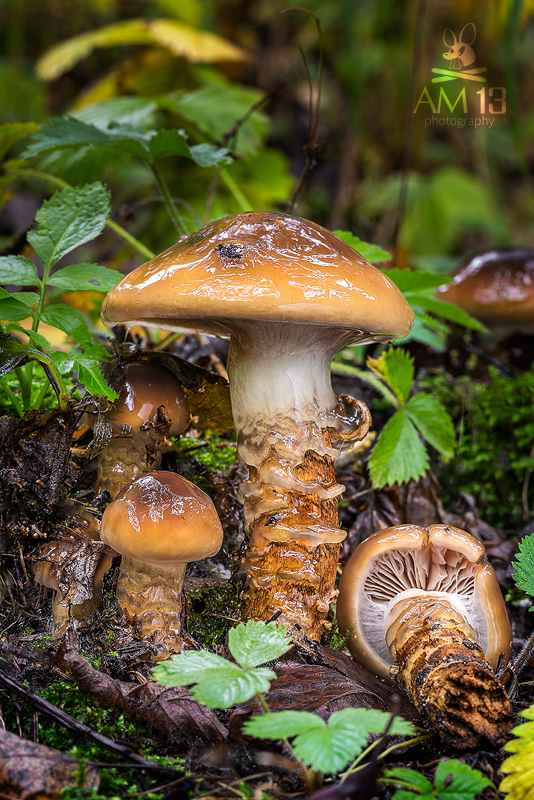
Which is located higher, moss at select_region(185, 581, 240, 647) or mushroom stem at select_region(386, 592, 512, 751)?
mushroom stem at select_region(386, 592, 512, 751)

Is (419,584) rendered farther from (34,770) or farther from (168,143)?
(168,143)

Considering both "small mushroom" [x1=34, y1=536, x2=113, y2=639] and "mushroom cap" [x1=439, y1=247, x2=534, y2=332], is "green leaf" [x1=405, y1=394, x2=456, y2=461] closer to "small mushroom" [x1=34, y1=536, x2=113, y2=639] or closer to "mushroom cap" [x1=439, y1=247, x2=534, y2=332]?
"small mushroom" [x1=34, y1=536, x2=113, y2=639]

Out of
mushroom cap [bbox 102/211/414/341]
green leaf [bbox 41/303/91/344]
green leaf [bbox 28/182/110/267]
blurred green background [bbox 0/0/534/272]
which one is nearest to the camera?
mushroom cap [bbox 102/211/414/341]

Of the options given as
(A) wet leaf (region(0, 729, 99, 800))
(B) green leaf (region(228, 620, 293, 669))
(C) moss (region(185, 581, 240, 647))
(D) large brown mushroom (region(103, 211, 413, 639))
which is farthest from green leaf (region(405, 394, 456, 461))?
(A) wet leaf (region(0, 729, 99, 800))

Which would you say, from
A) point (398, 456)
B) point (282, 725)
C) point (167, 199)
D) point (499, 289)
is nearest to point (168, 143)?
point (167, 199)

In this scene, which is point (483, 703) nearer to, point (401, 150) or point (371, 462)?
point (371, 462)

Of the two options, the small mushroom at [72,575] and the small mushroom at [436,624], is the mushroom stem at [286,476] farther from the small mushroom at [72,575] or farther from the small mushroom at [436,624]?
the small mushroom at [72,575]
